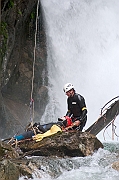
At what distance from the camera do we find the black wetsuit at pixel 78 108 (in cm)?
684

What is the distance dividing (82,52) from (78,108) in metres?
10.3

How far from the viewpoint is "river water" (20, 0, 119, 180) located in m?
15.8

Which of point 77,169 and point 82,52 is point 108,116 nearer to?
point 77,169

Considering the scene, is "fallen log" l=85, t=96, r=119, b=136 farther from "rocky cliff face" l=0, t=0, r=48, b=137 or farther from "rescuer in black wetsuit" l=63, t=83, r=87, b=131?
"rocky cliff face" l=0, t=0, r=48, b=137

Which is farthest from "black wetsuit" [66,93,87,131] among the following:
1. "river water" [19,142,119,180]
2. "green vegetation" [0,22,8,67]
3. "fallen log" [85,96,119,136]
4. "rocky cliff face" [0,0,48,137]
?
"green vegetation" [0,22,8,67]

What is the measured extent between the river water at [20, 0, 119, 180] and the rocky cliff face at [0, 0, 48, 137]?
553mm

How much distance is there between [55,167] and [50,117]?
9473 mm

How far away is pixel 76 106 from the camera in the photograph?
22.9 feet

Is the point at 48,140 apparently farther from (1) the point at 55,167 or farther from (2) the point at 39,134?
(1) the point at 55,167

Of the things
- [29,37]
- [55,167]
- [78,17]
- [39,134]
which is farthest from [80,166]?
[78,17]

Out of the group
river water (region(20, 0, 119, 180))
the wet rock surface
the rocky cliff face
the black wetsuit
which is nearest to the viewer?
the wet rock surface

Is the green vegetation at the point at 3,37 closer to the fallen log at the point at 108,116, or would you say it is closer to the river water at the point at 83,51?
the river water at the point at 83,51

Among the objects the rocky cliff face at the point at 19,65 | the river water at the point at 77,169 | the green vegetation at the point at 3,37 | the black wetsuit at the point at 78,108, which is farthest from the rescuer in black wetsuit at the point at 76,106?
the green vegetation at the point at 3,37

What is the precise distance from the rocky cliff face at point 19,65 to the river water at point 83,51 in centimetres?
55
